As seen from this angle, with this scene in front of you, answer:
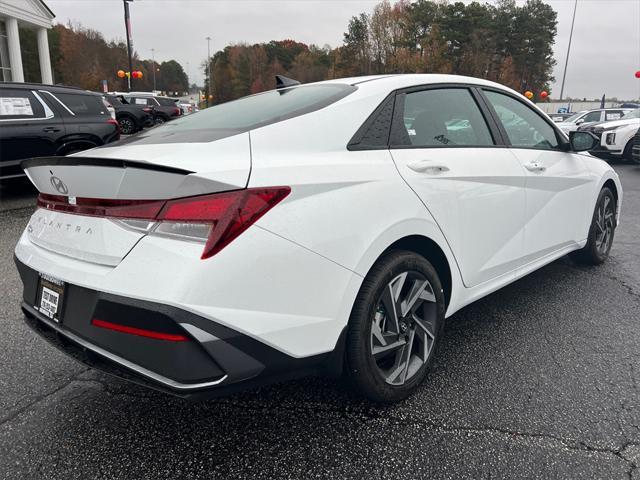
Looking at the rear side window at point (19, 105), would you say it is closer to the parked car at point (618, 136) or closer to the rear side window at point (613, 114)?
the parked car at point (618, 136)

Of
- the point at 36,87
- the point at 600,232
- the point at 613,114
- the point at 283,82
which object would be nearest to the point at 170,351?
the point at 283,82

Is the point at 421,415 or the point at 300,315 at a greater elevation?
the point at 300,315

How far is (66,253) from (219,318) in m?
0.75

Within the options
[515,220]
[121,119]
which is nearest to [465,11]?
[121,119]

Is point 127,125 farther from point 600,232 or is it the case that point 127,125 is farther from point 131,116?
point 600,232

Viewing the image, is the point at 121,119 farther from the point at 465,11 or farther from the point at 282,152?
the point at 465,11

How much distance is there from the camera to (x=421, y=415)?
2.21 metres

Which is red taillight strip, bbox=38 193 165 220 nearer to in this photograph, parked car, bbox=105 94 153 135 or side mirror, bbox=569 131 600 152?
side mirror, bbox=569 131 600 152

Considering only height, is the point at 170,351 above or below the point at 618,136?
below

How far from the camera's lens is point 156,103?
79.3 feet

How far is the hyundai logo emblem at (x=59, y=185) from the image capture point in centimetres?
188

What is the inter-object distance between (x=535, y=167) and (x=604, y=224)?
1751 millimetres

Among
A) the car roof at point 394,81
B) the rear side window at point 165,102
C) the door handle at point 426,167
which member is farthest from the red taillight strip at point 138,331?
the rear side window at point 165,102

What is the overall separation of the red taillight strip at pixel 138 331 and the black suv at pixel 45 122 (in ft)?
20.9
